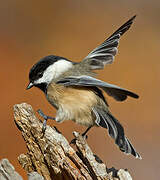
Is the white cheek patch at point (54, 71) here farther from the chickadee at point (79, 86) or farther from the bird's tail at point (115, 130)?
the bird's tail at point (115, 130)

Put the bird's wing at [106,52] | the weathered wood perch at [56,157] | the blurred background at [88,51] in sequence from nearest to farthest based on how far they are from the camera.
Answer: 1. the weathered wood perch at [56,157]
2. the bird's wing at [106,52]
3. the blurred background at [88,51]

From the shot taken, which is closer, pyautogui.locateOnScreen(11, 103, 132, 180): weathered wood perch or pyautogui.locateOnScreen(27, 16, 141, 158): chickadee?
pyautogui.locateOnScreen(11, 103, 132, 180): weathered wood perch

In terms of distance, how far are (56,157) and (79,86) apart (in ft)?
1.58

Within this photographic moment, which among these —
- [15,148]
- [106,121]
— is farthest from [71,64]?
[15,148]

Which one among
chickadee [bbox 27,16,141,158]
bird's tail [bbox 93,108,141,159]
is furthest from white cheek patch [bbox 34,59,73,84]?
bird's tail [bbox 93,108,141,159]

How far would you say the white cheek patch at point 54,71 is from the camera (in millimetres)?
2082

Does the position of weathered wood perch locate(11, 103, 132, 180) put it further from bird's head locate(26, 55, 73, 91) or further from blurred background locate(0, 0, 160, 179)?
blurred background locate(0, 0, 160, 179)

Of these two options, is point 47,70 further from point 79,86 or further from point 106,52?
point 106,52

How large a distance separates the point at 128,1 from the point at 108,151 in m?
2.00

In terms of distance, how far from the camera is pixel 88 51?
12.9 ft

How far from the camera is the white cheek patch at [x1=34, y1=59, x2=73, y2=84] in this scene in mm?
2082

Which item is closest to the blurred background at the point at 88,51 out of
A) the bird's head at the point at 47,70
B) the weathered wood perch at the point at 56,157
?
the bird's head at the point at 47,70

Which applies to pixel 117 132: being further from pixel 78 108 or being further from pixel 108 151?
pixel 108 151

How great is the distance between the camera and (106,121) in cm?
187
